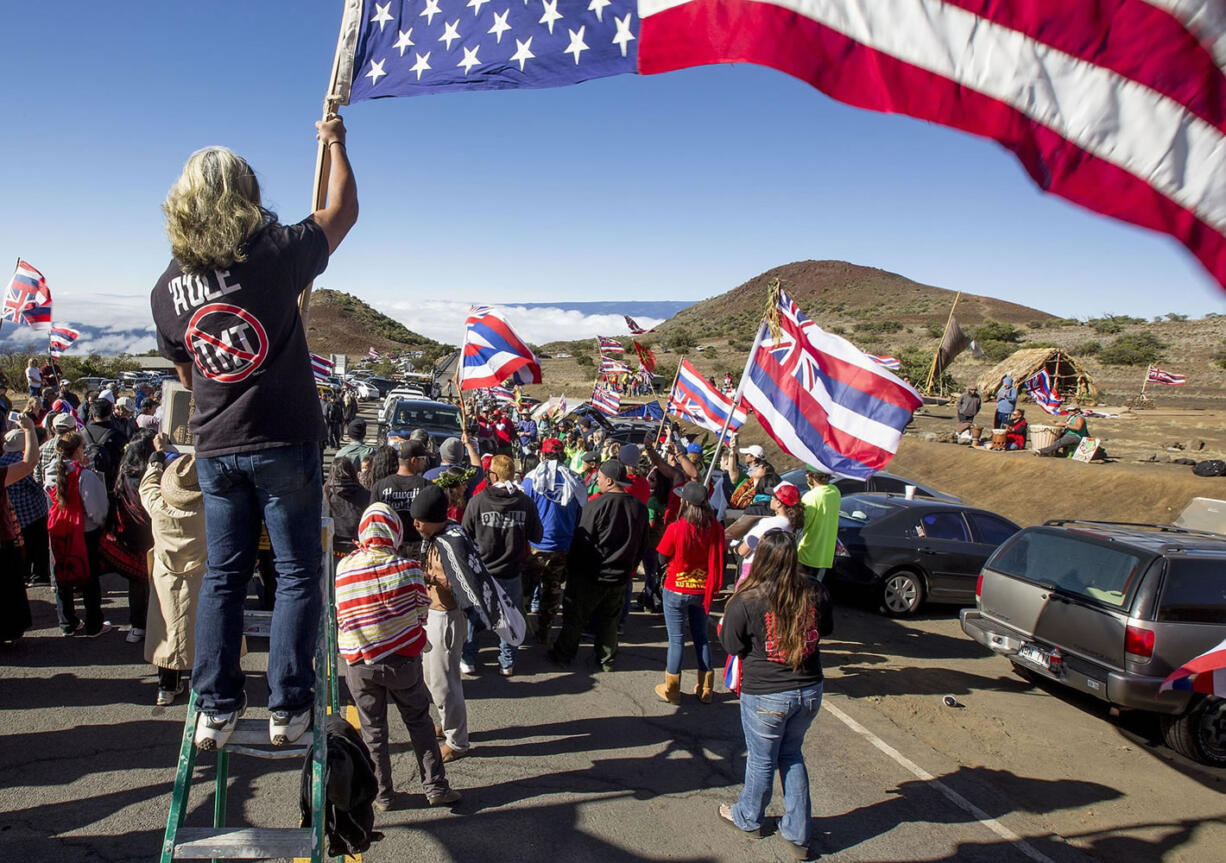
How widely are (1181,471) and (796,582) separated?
667 inches

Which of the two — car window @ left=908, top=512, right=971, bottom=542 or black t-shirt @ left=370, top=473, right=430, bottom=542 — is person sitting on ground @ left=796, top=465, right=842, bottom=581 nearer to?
car window @ left=908, top=512, right=971, bottom=542

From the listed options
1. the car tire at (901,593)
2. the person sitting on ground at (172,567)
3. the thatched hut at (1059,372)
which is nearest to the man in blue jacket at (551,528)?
the person sitting on ground at (172,567)

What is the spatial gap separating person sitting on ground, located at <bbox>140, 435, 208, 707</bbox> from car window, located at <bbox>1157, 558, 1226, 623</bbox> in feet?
24.7

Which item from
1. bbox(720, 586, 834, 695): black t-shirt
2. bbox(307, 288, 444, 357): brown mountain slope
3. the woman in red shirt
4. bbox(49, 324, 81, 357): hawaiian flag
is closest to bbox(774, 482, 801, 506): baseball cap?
the woman in red shirt

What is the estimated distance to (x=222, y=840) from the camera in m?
2.62

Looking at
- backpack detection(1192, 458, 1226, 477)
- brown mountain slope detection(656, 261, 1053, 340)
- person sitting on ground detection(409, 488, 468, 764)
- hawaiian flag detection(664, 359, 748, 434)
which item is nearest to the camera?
person sitting on ground detection(409, 488, 468, 764)

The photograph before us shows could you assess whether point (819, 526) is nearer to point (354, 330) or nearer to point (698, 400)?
point (698, 400)

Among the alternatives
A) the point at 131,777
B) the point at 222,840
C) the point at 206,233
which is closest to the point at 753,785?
the point at 222,840

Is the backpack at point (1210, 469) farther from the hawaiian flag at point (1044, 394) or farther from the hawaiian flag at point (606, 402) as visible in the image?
the hawaiian flag at point (606, 402)

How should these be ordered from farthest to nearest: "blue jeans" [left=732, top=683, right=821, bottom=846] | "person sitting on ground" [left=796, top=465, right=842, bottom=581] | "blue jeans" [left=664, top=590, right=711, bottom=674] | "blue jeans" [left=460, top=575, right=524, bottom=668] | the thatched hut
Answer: the thatched hut < "person sitting on ground" [left=796, top=465, right=842, bottom=581] < "blue jeans" [left=460, top=575, right=524, bottom=668] < "blue jeans" [left=664, top=590, right=711, bottom=674] < "blue jeans" [left=732, top=683, right=821, bottom=846]

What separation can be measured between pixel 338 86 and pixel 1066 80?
252 cm

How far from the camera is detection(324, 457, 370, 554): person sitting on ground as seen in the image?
22.3 feet

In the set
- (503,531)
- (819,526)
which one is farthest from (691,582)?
(819,526)

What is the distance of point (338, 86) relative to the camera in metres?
2.98
